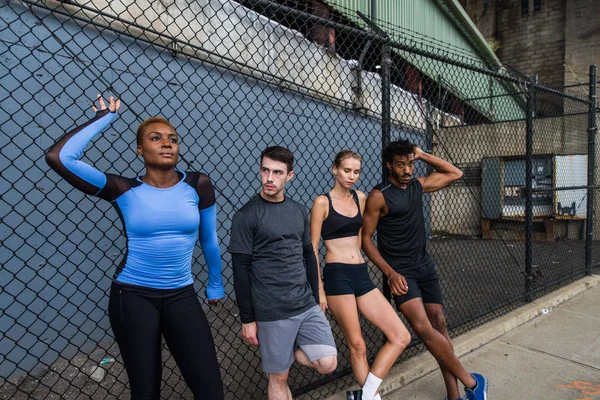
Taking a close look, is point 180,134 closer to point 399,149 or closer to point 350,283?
point 399,149

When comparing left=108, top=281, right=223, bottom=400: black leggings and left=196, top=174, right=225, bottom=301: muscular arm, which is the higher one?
left=196, top=174, right=225, bottom=301: muscular arm

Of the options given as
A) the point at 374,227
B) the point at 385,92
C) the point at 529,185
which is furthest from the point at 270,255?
the point at 529,185

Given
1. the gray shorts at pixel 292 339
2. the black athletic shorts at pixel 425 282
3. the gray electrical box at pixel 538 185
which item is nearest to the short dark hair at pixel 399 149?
the black athletic shorts at pixel 425 282

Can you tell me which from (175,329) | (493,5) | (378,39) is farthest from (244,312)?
(493,5)

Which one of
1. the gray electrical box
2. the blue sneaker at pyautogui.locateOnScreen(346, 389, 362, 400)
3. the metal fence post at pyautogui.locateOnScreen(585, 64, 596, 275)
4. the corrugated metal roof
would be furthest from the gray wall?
the gray electrical box

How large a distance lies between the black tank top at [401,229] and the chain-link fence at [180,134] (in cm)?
64

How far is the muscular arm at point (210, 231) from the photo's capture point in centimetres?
218

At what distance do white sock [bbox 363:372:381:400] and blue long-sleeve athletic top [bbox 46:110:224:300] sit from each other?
1362mm

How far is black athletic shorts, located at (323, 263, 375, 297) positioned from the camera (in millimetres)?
2689

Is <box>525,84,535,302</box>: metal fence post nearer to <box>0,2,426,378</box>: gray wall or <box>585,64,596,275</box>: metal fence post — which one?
<box>585,64,596,275</box>: metal fence post

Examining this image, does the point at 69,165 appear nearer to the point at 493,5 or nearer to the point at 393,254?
the point at 393,254

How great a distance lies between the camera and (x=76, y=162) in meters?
1.83

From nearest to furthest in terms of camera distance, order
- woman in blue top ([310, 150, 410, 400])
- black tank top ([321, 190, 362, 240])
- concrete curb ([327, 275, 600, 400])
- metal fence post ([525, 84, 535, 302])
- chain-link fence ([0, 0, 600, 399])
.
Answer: woman in blue top ([310, 150, 410, 400]) < black tank top ([321, 190, 362, 240]) < concrete curb ([327, 275, 600, 400]) < chain-link fence ([0, 0, 600, 399]) < metal fence post ([525, 84, 535, 302])

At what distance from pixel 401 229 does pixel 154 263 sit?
1.82 m
